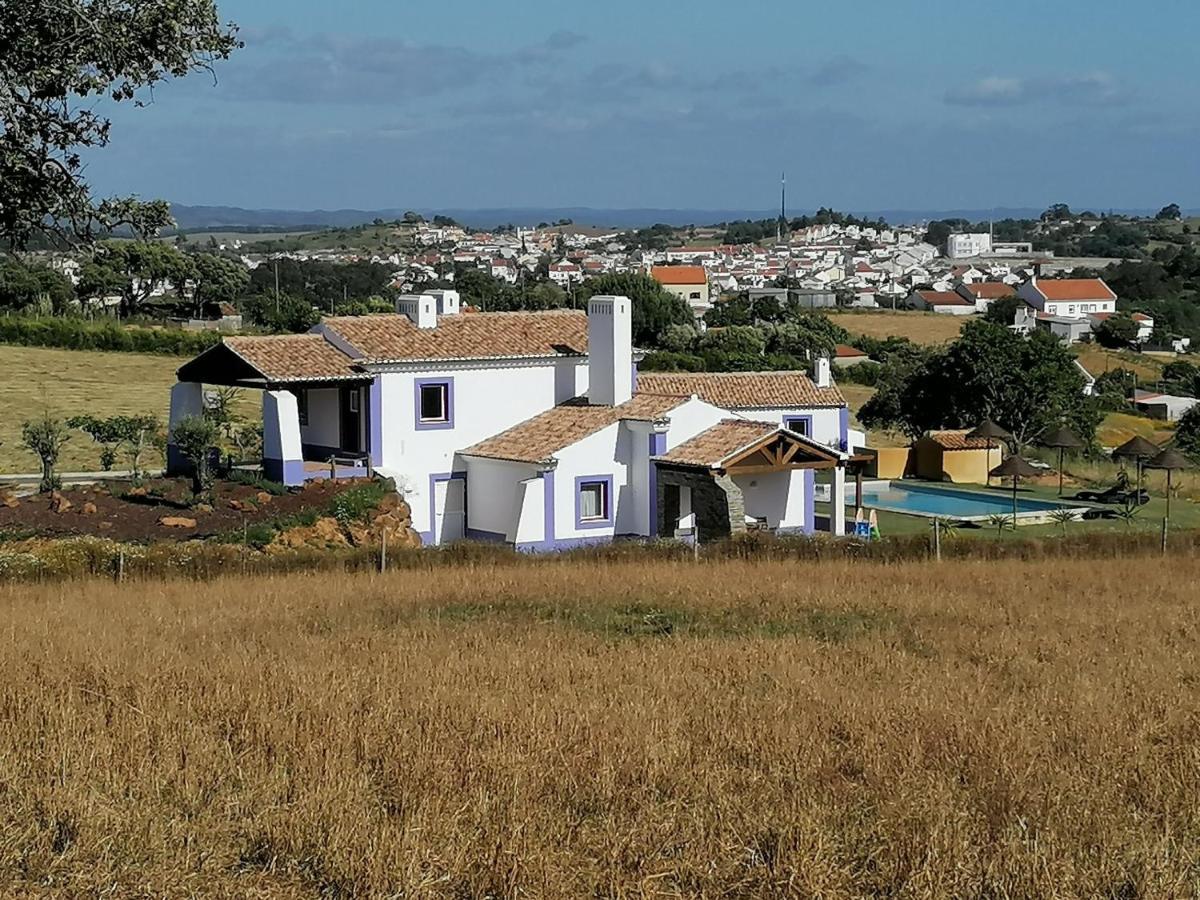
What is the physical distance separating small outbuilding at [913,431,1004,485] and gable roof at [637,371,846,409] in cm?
798

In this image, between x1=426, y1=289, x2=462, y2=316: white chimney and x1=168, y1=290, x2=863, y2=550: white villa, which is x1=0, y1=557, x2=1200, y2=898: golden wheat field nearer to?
x1=168, y1=290, x2=863, y2=550: white villa

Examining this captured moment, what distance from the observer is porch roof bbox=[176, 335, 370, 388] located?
107ft

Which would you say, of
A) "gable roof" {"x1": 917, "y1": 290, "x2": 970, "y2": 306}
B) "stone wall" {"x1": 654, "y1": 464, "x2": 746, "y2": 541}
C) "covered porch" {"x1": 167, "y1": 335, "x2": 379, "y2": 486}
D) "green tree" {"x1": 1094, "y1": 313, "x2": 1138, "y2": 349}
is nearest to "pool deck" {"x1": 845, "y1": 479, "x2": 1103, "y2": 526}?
"stone wall" {"x1": 654, "y1": 464, "x2": 746, "y2": 541}

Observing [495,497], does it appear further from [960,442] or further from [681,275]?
[681,275]

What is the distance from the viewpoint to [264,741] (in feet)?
29.9

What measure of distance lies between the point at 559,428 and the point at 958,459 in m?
17.3

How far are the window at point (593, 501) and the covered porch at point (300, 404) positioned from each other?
14.1 feet

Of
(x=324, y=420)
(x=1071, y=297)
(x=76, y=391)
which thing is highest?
(x=324, y=420)

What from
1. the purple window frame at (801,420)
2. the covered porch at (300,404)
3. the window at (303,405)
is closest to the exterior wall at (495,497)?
the covered porch at (300,404)

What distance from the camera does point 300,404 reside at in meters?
34.7

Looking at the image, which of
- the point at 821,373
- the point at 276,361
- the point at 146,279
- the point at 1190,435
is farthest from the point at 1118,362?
the point at 276,361

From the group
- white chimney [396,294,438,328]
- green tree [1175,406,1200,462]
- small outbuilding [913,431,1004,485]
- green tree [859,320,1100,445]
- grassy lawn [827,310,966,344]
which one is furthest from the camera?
grassy lawn [827,310,966,344]

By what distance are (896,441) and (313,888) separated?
5396 centimetres

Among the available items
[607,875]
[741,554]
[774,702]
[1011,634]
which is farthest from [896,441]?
[607,875]
